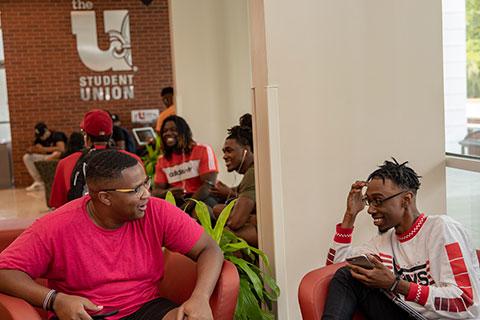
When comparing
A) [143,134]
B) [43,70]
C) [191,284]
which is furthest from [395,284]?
[43,70]

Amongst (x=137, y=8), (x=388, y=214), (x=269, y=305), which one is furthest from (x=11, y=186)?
(x=388, y=214)

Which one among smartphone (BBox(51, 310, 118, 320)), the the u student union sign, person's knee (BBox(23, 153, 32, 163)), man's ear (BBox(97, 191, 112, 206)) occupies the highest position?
the the u student union sign

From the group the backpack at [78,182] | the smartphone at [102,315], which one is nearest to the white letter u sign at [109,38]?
the backpack at [78,182]

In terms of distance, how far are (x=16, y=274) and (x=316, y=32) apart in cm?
195

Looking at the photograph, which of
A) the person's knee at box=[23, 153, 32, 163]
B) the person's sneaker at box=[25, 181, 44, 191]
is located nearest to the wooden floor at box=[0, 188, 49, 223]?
the person's sneaker at box=[25, 181, 44, 191]

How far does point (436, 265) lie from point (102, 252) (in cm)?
135

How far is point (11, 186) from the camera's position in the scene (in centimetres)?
1382

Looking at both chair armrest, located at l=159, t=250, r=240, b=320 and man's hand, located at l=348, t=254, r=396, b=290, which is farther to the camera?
chair armrest, located at l=159, t=250, r=240, b=320

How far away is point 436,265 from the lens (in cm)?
280

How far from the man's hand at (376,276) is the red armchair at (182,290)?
0.51 m

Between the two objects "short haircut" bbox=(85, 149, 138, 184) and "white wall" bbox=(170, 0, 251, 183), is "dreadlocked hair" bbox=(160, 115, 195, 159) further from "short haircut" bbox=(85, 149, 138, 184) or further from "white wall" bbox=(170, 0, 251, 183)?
"short haircut" bbox=(85, 149, 138, 184)

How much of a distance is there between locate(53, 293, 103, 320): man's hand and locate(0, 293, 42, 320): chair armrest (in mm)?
85

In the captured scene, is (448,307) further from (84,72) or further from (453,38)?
(84,72)

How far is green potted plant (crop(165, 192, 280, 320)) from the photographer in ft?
11.6
